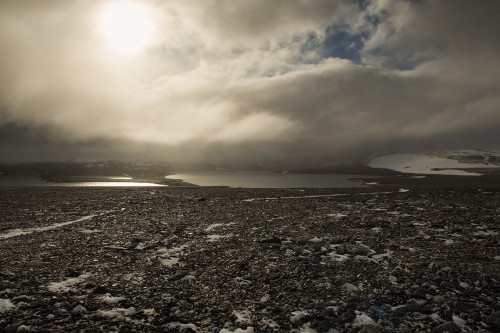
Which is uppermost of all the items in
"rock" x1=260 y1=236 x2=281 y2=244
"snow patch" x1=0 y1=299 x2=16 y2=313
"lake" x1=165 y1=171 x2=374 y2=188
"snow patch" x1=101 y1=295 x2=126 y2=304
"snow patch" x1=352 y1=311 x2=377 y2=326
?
"lake" x1=165 y1=171 x2=374 y2=188

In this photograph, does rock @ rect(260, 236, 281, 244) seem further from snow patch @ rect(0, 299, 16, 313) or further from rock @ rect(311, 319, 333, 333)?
snow patch @ rect(0, 299, 16, 313)

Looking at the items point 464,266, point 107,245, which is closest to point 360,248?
point 464,266

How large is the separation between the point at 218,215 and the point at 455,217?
1964 cm

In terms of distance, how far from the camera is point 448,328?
8883mm

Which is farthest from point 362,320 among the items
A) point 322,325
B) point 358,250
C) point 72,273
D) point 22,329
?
point 72,273

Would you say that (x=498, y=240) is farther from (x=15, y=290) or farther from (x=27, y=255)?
(x=27, y=255)

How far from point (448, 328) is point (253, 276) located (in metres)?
6.78

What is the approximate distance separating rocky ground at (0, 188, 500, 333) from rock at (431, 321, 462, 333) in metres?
0.03

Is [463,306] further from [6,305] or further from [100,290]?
[6,305]

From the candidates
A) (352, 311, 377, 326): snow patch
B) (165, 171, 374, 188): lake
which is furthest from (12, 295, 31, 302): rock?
(165, 171, 374, 188): lake

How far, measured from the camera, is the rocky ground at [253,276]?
9531 millimetres

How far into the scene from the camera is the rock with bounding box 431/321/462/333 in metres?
8.83

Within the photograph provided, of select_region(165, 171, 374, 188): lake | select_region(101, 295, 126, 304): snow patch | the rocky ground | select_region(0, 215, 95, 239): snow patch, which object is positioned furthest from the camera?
select_region(165, 171, 374, 188): lake

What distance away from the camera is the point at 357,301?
35.3ft
